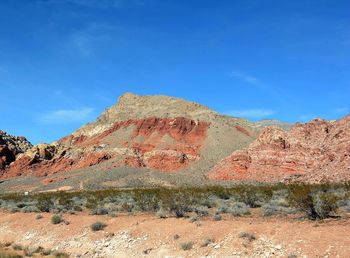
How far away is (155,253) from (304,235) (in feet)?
21.8

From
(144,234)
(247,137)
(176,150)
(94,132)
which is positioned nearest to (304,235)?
(144,234)

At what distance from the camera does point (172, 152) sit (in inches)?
3472

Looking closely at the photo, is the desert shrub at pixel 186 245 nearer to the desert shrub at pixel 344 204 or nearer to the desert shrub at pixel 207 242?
the desert shrub at pixel 207 242

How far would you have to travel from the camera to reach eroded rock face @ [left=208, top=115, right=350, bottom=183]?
5319 centimetres

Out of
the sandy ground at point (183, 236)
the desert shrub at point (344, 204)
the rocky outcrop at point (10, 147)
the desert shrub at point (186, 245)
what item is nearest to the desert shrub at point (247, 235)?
the sandy ground at point (183, 236)

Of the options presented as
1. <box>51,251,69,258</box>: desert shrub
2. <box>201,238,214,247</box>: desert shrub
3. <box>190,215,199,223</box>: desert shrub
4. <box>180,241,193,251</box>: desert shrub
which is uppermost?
<box>190,215,199,223</box>: desert shrub

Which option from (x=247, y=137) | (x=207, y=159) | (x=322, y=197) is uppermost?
(x=247, y=137)

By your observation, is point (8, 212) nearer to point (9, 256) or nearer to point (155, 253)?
point (9, 256)

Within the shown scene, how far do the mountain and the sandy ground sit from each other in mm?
32555

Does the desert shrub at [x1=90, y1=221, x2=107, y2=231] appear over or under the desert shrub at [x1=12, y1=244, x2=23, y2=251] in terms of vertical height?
over

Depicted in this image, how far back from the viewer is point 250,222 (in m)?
20.7

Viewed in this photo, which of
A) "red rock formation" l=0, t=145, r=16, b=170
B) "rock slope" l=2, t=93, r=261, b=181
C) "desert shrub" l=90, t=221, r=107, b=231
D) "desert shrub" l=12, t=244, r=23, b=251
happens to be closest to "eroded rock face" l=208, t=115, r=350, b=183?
"rock slope" l=2, t=93, r=261, b=181

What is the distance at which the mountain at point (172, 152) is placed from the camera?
6369cm

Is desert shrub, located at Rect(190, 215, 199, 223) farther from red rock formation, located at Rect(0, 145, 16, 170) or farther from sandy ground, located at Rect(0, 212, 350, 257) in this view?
red rock formation, located at Rect(0, 145, 16, 170)
